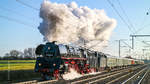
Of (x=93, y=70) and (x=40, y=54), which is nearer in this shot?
(x=40, y=54)

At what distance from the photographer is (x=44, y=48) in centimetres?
2002

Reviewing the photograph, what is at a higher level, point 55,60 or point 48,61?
point 55,60

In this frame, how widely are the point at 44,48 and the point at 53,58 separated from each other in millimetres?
1628

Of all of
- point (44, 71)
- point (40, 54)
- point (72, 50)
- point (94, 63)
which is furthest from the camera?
point (94, 63)

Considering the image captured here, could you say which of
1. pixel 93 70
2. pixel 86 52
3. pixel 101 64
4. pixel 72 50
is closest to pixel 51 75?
pixel 72 50

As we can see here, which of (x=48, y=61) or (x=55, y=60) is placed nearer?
(x=55, y=60)

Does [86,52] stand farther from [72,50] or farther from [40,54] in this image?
[40,54]

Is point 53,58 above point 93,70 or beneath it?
above

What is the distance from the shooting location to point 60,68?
18891 mm

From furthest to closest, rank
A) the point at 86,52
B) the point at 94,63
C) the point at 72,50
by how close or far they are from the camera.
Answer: the point at 94,63 → the point at 86,52 → the point at 72,50

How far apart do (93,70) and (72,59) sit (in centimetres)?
892

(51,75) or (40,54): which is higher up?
(40,54)

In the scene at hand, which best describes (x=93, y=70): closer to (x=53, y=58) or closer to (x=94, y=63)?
(x=94, y=63)

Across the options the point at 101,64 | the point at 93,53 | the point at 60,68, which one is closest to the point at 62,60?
the point at 60,68
